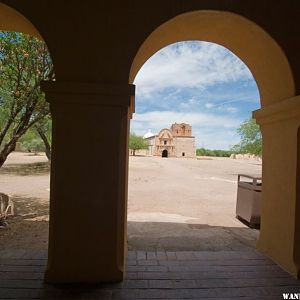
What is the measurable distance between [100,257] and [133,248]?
5.12 ft

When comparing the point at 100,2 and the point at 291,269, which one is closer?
the point at 100,2

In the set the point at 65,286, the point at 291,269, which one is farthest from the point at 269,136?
the point at 65,286

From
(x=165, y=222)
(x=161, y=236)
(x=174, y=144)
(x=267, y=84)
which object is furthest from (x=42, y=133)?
(x=174, y=144)

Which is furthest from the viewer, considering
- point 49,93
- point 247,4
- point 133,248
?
point 133,248

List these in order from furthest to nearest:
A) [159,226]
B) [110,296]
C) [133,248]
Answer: [159,226], [133,248], [110,296]

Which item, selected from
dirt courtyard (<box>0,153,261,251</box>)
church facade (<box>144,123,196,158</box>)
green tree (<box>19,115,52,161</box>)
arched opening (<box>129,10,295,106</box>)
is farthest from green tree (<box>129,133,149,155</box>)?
arched opening (<box>129,10,295,106</box>)

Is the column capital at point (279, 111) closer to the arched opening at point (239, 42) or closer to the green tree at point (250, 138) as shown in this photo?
the arched opening at point (239, 42)

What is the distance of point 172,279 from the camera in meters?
3.54

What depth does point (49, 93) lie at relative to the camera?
11.0ft

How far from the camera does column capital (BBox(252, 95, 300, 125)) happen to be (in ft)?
12.0

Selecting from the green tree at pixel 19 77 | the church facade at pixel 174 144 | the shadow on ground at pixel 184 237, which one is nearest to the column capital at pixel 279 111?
the shadow on ground at pixel 184 237

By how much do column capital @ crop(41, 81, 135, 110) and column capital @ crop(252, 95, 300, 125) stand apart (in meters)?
2.10

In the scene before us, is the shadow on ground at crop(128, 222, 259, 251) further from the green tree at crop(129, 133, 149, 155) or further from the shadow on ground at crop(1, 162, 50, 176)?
the green tree at crop(129, 133, 149, 155)

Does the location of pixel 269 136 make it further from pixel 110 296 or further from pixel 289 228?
pixel 110 296
